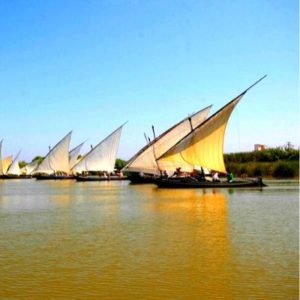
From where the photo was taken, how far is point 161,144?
6825cm

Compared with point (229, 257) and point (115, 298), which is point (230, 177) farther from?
point (115, 298)

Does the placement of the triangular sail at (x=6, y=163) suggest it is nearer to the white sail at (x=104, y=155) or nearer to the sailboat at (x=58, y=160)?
the sailboat at (x=58, y=160)

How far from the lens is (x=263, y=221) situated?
2472 centimetres

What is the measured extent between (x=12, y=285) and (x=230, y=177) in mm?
44126

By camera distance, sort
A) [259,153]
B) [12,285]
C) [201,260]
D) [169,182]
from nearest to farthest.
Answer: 1. [12,285]
2. [201,260]
3. [169,182]
4. [259,153]

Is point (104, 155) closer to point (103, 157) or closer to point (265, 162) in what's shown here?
point (103, 157)

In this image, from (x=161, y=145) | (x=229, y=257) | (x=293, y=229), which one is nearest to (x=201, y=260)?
(x=229, y=257)

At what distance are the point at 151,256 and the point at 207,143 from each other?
1488 inches

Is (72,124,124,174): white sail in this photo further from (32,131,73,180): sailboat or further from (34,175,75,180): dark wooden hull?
(34,175,75,180): dark wooden hull

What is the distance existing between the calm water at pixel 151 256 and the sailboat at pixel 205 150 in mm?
24815

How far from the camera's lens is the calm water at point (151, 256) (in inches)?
487

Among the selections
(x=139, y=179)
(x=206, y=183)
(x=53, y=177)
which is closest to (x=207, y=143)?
(x=206, y=183)

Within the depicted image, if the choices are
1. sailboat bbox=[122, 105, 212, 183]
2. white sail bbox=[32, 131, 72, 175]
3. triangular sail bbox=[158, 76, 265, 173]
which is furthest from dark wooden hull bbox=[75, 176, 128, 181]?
triangular sail bbox=[158, 76, 265, 173]

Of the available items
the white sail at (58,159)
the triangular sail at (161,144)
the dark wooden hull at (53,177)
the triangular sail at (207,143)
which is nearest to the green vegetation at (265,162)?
the triangular sail at (161,144)
